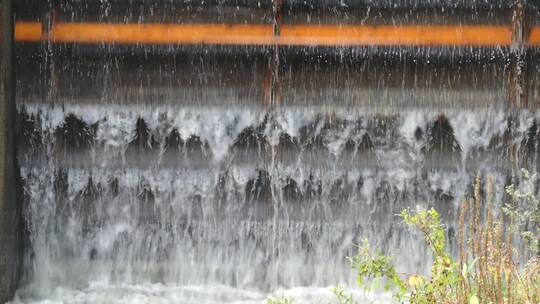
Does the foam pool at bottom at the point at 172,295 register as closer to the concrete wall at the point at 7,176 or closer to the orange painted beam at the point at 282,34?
the concrete wall at the point at 7,176

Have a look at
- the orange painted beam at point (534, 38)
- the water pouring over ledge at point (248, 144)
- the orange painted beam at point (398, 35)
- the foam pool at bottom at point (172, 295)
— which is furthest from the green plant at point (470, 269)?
the orange painted beam at point (534, 38)

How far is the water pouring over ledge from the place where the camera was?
6176 mm

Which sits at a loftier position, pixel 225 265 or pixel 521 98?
pixel 521 98

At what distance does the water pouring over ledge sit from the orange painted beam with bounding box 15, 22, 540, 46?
0.18 feet

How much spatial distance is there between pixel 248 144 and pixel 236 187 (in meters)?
0.33

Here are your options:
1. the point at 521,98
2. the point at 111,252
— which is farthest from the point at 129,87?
the point at 521,98

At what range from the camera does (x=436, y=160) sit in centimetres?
629

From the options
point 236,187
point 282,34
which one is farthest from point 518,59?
point 236,187

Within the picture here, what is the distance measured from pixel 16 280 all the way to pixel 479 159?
338cm

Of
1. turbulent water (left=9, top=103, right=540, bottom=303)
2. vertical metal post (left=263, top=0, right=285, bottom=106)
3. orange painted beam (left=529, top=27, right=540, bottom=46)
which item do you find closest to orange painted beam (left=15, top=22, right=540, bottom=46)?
orange painted beam (left=529, top=27, right=540, bottom=46)

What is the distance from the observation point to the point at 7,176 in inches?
224

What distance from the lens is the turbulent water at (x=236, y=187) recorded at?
6230mm

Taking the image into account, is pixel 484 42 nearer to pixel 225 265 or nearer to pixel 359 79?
pixel 359 79

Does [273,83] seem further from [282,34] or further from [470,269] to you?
[470,269]
